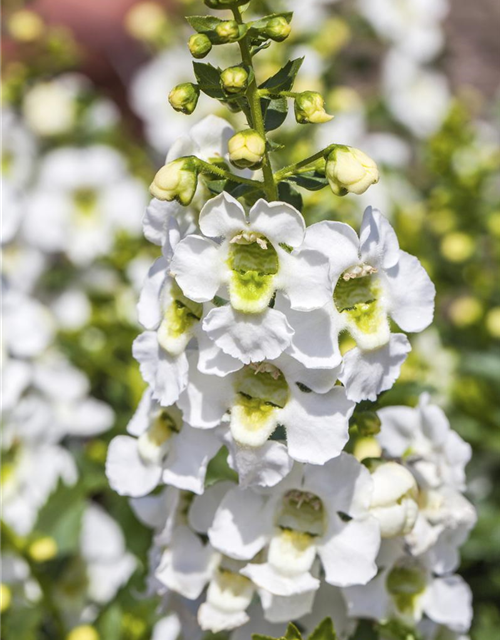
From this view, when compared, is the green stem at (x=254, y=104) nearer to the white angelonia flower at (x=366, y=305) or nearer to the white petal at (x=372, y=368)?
the white angelonia flower at (x=366, y=305)

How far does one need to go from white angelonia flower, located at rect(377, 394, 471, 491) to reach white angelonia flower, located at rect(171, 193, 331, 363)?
1.17 ft

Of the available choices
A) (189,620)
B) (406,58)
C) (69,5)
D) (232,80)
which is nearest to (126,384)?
(189,620)

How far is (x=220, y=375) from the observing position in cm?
105

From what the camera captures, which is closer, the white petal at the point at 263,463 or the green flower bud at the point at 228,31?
the green flower bud at the point at 228,31

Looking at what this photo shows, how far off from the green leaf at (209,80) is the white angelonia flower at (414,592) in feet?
2.19

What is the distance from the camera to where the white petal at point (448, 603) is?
130cm

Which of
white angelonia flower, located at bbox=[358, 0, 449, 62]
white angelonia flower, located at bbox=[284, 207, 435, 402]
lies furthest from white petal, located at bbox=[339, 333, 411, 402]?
white angelonia flower, located at bbox=[358, 0, 449, 62]

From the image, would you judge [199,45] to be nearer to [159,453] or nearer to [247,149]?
[247,149]

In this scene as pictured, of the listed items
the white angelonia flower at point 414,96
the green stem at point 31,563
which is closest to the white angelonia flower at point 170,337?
the green stem at point 31,563

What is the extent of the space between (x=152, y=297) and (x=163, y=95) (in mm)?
2202

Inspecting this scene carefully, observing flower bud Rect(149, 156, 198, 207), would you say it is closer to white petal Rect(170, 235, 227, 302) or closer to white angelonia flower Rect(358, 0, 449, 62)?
white petal Rect(170, 235, 227, 302)

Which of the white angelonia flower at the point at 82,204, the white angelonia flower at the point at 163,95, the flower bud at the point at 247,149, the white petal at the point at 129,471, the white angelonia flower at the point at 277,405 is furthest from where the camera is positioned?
the white angelonia flower at the point at 163,95

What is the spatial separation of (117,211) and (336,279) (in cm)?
183

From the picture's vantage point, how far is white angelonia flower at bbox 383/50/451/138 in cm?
315
